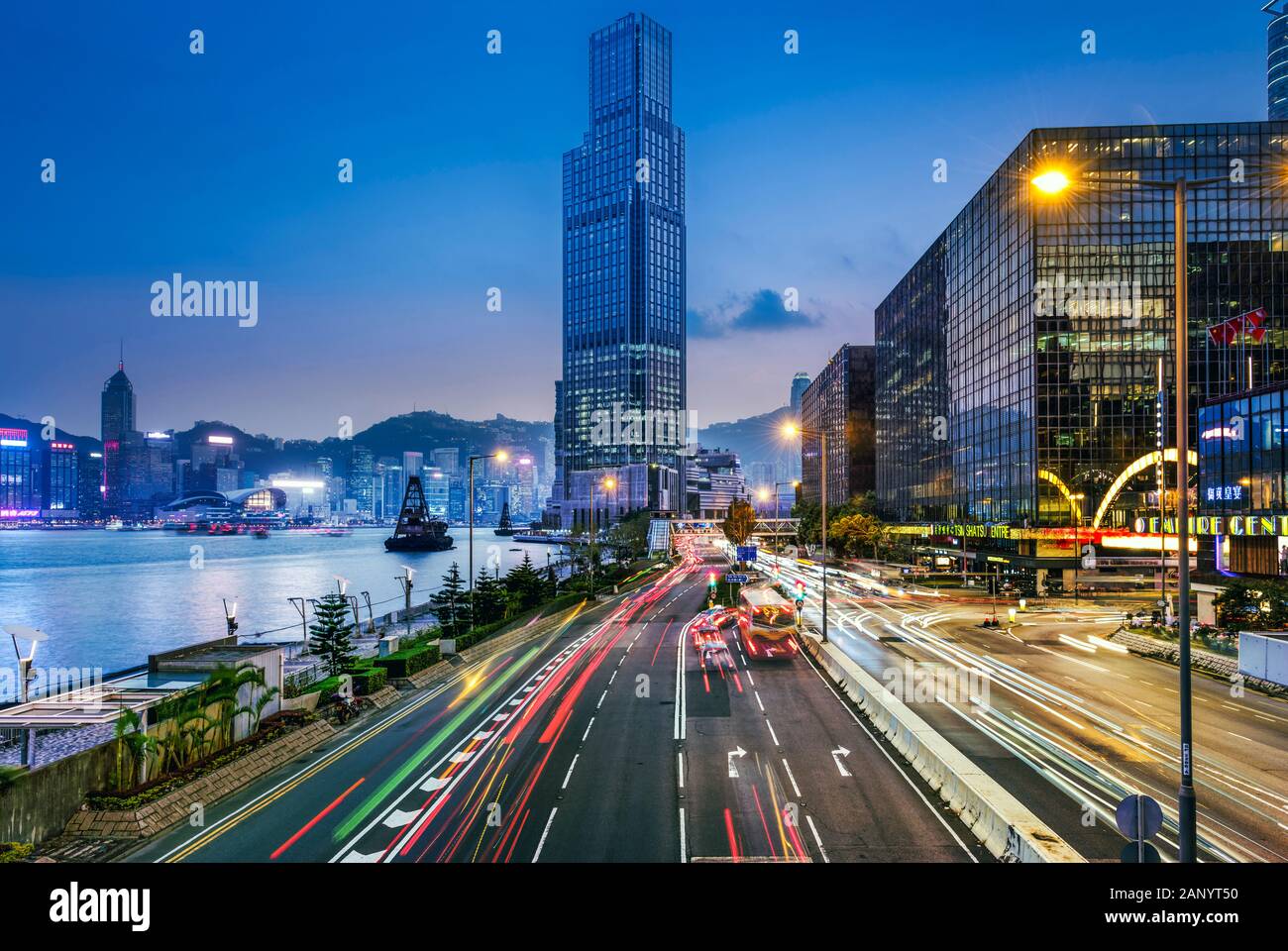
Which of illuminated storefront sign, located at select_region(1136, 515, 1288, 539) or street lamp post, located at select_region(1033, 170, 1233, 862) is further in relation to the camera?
illuminated storefront sign, located at select_region(1136, 515, 1288, 539)

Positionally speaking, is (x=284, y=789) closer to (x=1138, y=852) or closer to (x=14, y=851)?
(x=14, y=851)

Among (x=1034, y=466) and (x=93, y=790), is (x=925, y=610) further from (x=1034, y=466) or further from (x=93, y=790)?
(x=93, y=790)

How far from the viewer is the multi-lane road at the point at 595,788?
1498cm

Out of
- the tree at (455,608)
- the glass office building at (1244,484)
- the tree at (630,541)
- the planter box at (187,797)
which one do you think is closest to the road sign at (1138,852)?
the planter box at (187,797)

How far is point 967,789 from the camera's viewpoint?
640 inches

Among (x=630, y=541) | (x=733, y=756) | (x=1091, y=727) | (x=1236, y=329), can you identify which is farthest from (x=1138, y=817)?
(x=630, y=541)

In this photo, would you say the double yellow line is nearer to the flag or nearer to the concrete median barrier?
the concrete median barrier

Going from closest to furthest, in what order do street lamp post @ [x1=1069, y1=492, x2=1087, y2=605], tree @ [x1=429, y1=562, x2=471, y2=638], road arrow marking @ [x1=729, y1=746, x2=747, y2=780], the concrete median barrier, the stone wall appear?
1. the concrete median barrier
2. the stone wall
3. road arrow marking @ [x1=729, y1=746, x2=747, y2=780]
4. tree @ [x1=429, y1=562, x2=471, y2=638]
5. street lamp post @ [x1=1069, y1=492, x2=1087, y2=605]

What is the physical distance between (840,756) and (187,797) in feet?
59.6

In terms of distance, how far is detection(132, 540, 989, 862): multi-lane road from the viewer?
1498 cm

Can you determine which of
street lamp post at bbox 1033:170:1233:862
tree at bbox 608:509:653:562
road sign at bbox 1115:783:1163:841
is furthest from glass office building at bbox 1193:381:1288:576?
tree at bbox 608:509:653:562

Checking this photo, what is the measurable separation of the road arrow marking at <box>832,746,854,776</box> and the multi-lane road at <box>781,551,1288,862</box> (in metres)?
3.84

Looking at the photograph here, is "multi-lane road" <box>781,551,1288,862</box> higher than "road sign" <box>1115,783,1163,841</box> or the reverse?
the reverse
